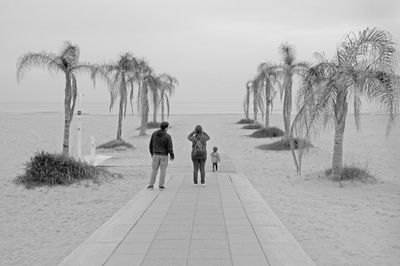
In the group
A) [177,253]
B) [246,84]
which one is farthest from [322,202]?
[246,84]

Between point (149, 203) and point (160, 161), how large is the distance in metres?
1.71

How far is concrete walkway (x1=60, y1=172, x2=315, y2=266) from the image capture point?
17.0 feet

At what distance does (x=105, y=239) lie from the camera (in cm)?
596

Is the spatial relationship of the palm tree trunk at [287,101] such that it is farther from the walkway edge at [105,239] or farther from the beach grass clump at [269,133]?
the walkway edge at [105,239]

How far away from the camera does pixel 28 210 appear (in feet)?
29.6

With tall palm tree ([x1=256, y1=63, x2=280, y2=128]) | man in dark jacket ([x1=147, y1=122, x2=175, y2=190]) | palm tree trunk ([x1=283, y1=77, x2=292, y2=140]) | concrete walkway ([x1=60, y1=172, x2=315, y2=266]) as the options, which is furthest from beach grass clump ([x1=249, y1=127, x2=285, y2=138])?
concrete walkway ([x1=60, y1=172, x2=315, y2=266])

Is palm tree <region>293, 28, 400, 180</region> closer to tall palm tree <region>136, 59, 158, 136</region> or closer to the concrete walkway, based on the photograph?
the concrete walkway

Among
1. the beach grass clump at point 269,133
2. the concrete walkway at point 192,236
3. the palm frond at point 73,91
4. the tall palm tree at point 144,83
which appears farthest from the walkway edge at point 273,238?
the beach grass clump at point 269,133

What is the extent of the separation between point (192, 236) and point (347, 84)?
6.88 metres

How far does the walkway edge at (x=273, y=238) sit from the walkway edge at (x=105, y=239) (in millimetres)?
1802

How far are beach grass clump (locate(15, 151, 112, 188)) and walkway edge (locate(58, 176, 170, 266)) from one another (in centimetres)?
381

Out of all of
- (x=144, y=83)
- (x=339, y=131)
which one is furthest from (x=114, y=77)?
(x=339, y=131)

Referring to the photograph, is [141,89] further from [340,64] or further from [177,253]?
[177,253]

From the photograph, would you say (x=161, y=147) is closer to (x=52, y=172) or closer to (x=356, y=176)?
(x=52, y=172)
